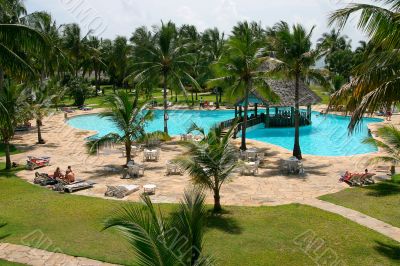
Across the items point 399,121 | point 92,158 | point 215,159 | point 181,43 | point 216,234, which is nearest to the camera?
point 216,234

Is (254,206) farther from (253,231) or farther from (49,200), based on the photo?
(49,200)

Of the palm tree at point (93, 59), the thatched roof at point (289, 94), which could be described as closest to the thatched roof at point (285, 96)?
the thatched roof at point (289, 94)

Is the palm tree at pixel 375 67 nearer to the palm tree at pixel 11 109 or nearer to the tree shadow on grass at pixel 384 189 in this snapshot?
the tree shadow on grass at pixel 384 189

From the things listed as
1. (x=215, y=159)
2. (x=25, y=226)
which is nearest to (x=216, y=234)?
(x=215, y=159)

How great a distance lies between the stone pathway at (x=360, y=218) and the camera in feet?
36.1

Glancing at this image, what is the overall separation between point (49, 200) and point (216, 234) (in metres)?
6.30

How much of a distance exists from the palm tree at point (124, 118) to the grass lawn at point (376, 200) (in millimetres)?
8308

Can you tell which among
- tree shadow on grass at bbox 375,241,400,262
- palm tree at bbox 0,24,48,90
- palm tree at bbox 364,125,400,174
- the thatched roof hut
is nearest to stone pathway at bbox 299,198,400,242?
tree shadow on grass at bbox 375,241,400,262

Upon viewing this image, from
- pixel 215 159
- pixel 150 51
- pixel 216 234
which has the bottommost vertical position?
pixel 216 234

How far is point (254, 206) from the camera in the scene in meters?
13.3

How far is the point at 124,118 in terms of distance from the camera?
17594 mm

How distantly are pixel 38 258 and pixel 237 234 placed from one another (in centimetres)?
498

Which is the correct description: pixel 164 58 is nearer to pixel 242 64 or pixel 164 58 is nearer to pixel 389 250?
pixel 242 64

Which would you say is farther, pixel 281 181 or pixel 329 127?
pixel 329 127
